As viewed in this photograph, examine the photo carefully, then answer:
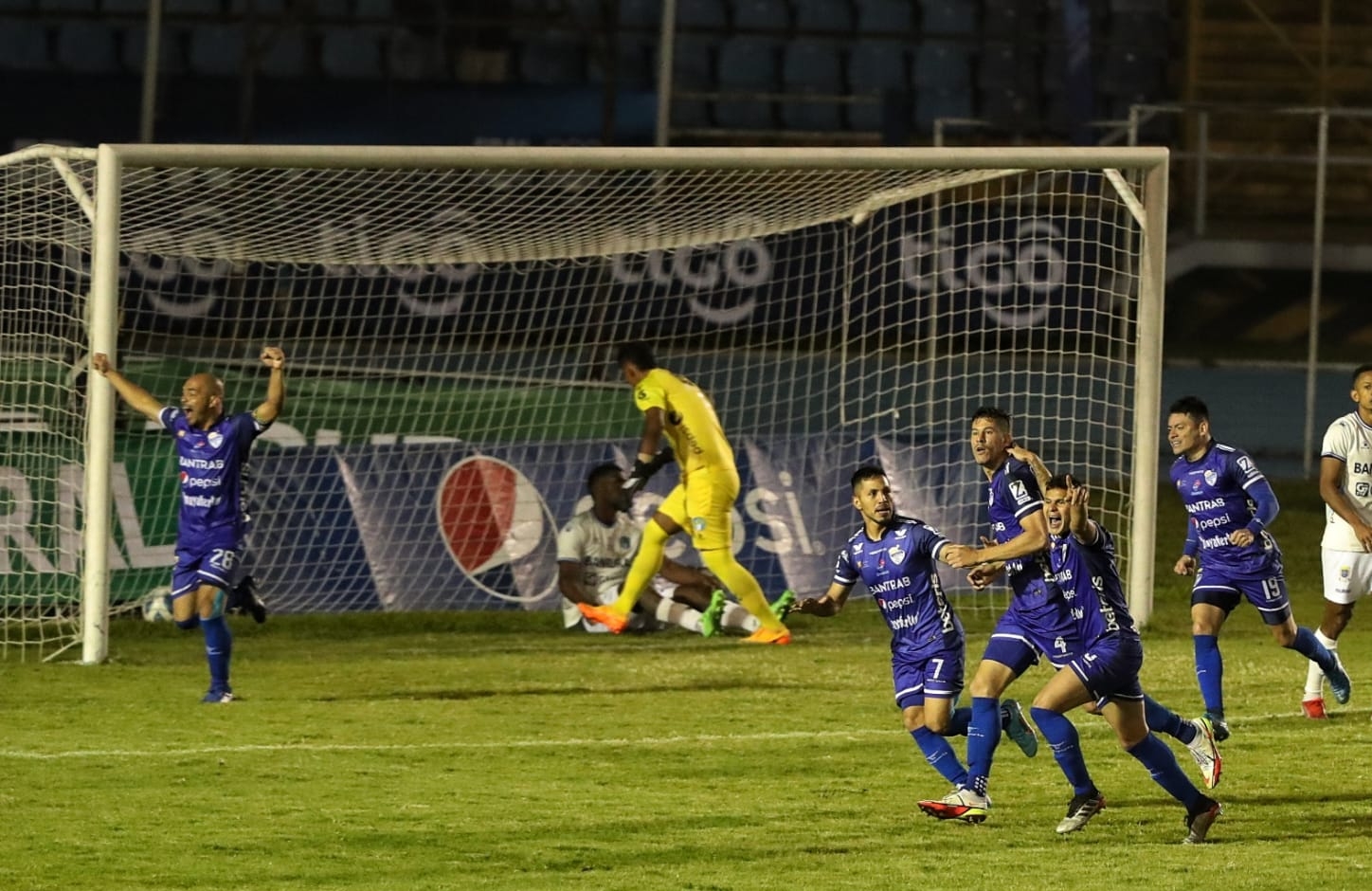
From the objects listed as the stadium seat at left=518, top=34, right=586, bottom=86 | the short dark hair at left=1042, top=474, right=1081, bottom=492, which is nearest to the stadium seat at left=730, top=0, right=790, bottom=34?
the stadium seat at left=518, top=34, right=586, bottom=86

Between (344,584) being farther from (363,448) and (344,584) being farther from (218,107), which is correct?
(218,107)

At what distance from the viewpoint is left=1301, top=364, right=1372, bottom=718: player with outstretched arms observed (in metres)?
10.5

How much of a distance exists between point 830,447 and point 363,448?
3.34 m

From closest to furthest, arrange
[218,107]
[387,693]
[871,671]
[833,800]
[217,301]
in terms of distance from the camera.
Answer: [833,800] < [387,693] < [871,671] < [217,301] < [218,107]

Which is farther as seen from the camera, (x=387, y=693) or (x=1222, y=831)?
(x=387, y=693)

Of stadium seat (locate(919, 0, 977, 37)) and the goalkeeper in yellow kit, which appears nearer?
the goalkeeper in yellow kit

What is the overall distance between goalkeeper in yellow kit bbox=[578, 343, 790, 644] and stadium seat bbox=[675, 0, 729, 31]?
14488 mm

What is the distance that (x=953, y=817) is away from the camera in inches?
316

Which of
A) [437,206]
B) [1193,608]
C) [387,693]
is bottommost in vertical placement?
[387,693]

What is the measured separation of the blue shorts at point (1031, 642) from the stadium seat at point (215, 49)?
18.7 metres

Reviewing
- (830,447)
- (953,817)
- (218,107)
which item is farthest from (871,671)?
(218,107)

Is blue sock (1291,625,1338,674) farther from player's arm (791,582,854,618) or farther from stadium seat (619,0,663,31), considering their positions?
stadium seat (619,0,663,31)

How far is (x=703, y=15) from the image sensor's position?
27438 millimetres

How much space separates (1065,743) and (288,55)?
19.6 metres
